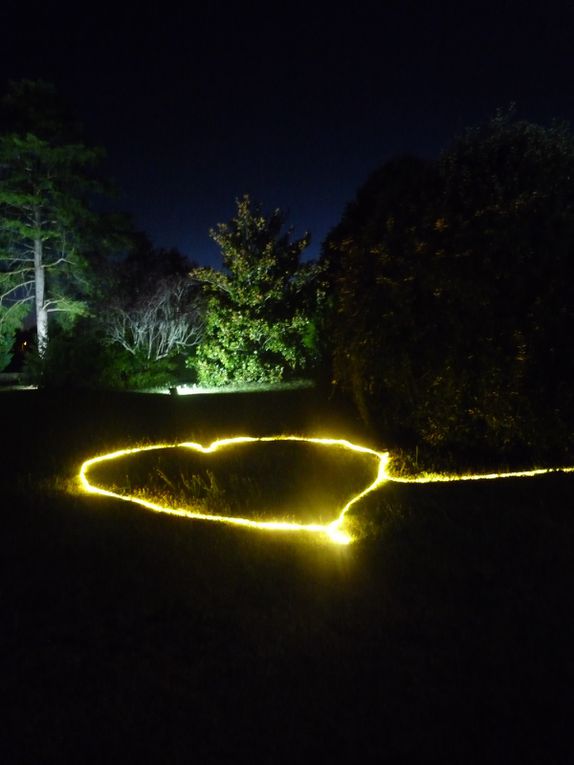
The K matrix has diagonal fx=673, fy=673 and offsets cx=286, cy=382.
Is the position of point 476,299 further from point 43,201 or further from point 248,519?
point 43,201

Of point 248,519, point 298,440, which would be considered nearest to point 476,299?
point 298,440

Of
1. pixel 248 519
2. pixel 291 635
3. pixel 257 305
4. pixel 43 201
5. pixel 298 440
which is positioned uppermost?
pixel 43 201

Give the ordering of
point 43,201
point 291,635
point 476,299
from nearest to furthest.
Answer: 1. point 291,635
2. point 476,299
3. point 43,201

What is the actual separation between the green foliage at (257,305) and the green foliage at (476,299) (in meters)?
7.22

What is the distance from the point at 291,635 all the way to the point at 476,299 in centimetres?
370

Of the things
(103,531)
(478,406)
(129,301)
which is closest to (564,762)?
(103,531)

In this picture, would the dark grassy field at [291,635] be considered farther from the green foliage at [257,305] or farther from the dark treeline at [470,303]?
the green foliage at [257,305]

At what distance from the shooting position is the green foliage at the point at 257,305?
13.9 metres

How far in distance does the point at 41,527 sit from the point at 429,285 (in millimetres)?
3738

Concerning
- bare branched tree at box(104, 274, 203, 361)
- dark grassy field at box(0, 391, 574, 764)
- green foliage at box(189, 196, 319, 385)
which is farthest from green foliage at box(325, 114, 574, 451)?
bare branched tree at box(104, 274, 203, 361)

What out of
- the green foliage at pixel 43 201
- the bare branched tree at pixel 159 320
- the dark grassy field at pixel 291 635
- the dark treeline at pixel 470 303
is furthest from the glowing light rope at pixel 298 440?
the green foliage at pixel 43 201

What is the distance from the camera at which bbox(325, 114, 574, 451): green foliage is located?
566 centimetres

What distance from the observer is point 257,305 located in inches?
551

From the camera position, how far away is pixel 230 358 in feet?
46.5
